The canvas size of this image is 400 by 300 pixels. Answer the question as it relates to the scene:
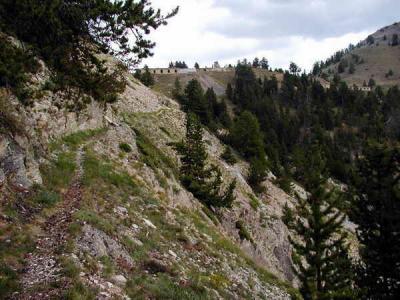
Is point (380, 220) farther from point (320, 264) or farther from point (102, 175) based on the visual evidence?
→ point (102, 175)

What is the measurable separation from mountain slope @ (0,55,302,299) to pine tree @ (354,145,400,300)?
5.24 meters

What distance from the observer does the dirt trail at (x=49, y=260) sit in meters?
10.4

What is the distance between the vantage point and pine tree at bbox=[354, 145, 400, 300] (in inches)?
855

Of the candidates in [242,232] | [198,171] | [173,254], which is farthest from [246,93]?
[173,254]

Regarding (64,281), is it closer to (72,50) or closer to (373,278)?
(72,50)

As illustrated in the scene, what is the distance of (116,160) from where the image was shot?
2595cm

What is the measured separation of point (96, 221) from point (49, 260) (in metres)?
3.41

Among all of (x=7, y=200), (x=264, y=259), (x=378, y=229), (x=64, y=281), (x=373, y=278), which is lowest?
(x=264, y=259)

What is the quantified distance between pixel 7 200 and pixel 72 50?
7.70 metres

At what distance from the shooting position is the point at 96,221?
1526 centimetres

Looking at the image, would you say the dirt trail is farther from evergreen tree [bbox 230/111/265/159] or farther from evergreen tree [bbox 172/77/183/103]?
evergreen tree [bbox 172/77/183/103]

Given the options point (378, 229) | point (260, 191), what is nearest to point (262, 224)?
point (260, 191)

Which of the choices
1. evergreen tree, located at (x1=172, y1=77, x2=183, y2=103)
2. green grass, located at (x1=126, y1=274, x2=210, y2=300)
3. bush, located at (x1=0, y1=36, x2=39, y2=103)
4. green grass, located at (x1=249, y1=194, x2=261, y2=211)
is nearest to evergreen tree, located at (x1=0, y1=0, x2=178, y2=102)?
bush, located at (x1=0, y1=36, x2=39, y2=103)

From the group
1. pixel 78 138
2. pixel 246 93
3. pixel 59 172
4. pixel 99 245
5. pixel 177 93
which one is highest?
pixel 177 93
